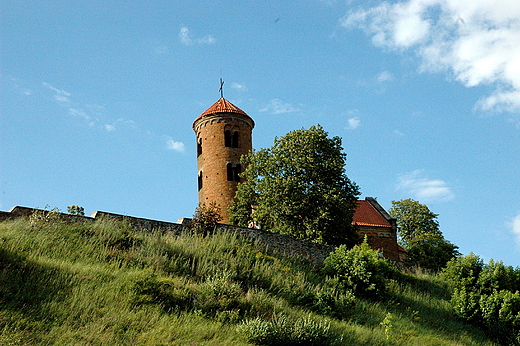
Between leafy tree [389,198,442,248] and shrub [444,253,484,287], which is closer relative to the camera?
shrub [444,253,484,287]

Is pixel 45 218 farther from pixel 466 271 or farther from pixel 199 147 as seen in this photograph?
pixel 199 147

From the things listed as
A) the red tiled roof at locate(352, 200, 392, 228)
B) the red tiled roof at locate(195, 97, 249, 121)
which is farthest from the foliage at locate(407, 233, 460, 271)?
the red tiled roof at locate(195, 97, 249, 121)

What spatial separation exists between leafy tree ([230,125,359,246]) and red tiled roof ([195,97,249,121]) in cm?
800

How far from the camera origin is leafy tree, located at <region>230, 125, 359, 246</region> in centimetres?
3112

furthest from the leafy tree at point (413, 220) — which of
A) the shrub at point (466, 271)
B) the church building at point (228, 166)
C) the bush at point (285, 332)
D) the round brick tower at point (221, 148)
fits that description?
the bush at point (285, 332)

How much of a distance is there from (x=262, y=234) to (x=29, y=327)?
1367 cm

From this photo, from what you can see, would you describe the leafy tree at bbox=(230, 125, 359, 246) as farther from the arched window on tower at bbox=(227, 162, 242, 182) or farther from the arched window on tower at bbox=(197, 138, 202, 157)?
the arched window on tower at bbox=(197, 138, 202, 157)

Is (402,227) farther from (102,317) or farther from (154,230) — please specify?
(102,317)

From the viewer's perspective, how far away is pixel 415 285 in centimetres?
2823

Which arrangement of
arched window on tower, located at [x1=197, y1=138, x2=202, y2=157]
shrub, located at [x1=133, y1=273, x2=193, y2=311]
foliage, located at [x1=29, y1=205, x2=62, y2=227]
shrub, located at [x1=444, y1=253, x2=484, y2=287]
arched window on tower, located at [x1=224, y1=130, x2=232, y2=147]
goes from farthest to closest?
arched window on tower, located at [x1=197, y1=138, x2=202, y2=157] < arched window on tower, located at [x1=224, y1=130, x2=232, y2=147] < shrub, located at [x1=444, y1=253, x2=484, y2=287] < foliage, located at [x1=29, y1=205, x2=62, y2=227] < shrub, located at [x1=133, y1=273, x2=193, y2=311]

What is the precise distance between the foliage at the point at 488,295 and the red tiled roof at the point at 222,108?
20519 mm

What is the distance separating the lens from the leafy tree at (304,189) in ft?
102

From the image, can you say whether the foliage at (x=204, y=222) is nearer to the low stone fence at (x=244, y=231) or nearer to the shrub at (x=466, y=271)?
the low stone fence at (x=244, y=231)

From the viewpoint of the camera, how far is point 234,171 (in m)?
41.4
